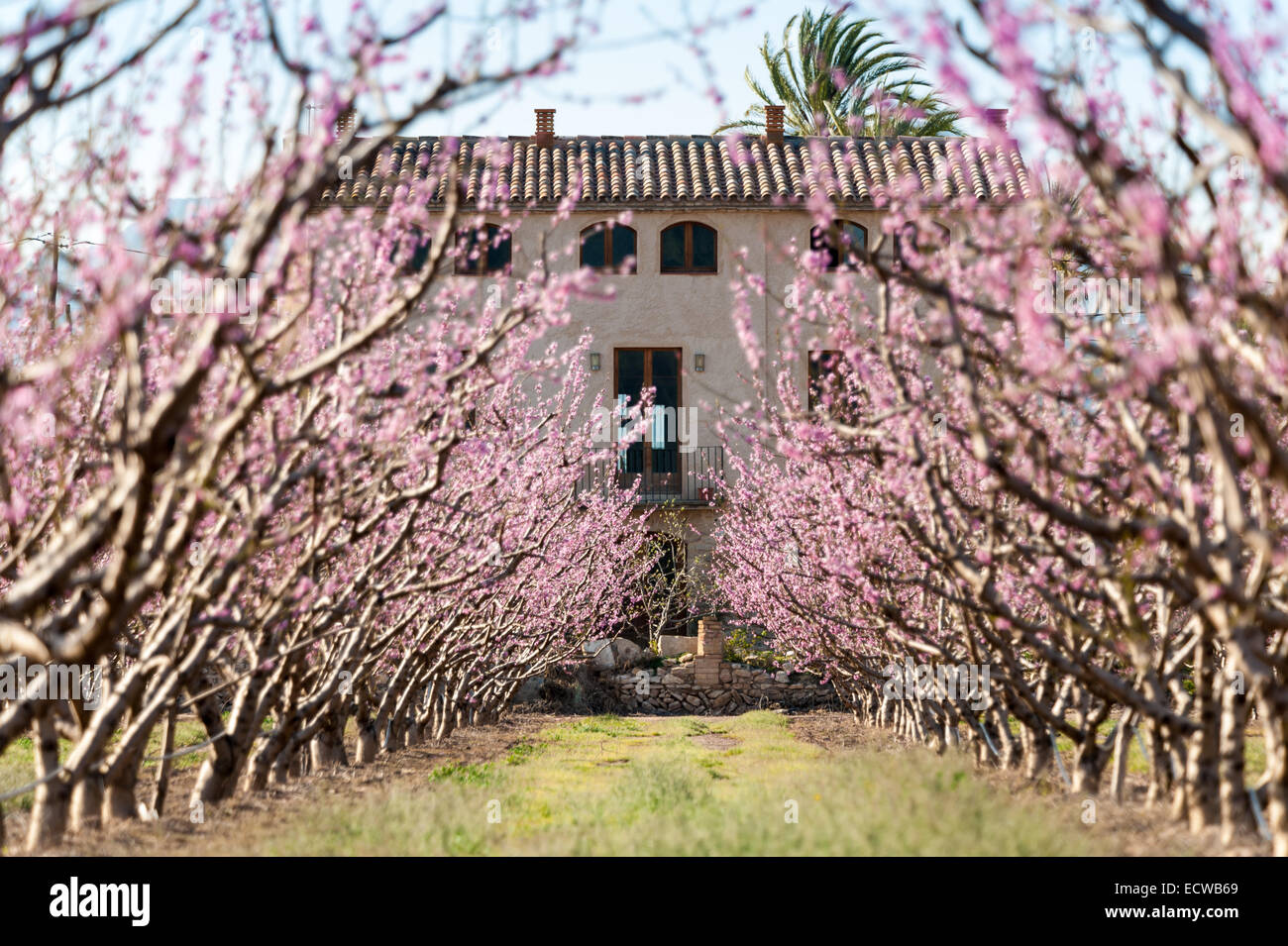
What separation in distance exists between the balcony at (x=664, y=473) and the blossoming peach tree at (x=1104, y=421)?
14593 mm

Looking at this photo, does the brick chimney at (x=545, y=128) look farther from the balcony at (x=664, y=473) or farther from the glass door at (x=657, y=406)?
the balcony at (x=664, y=473)

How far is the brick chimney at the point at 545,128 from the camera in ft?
93.8

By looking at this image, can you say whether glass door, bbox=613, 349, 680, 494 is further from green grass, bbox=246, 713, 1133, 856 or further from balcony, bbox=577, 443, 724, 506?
green grass, bbox=246, 713, 1133, 856

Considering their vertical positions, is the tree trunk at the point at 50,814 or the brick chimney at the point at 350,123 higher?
the brick chimney at the point at 350,123

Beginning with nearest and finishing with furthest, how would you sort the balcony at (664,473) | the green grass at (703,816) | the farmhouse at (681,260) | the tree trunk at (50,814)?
the green grass at (703,816), the tree trunk at (50,814), the farmhouse at (681,260), the balcony at (664,473)

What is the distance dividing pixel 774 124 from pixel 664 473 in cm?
846

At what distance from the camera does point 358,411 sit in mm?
7012

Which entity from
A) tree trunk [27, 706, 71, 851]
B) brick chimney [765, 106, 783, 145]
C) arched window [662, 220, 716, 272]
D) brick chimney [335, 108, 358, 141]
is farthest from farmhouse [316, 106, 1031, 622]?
tree trunk [27, 706, 71, 851]

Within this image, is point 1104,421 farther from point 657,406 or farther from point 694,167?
point 694,167

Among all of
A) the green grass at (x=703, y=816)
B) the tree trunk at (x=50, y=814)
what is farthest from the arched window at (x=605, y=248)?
the tree trunk at (x=50, y=814)

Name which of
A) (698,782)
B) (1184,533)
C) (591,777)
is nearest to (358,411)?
(1184,533)

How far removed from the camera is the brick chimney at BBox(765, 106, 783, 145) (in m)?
28.6

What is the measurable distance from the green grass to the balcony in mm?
14815
